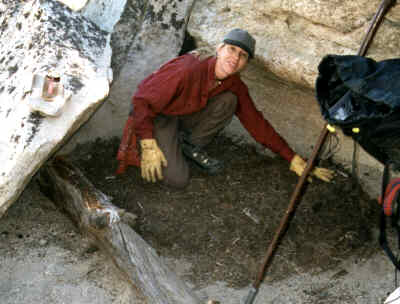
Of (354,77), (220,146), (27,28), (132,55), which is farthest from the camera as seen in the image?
(220,146)

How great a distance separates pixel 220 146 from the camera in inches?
161

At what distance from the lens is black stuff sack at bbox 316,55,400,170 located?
7.38 ft

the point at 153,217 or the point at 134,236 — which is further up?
the point at 134,236

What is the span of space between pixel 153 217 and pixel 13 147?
3.42 feet

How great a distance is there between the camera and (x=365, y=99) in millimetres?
2336

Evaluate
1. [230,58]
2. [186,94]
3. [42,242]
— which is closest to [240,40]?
[230,58]

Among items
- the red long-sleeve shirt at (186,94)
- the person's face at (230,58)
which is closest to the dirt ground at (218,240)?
the red long-sleeve shirt at (186,94)

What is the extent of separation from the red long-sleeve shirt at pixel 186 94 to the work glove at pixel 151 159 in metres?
0.06

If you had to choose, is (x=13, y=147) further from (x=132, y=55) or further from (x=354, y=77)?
(x=354, y=77)

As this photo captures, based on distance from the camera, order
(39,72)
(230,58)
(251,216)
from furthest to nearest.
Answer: (251,216) < (230,58) < (39,72)

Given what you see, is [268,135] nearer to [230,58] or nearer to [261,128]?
[261,128]

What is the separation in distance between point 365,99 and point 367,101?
13 millimetres

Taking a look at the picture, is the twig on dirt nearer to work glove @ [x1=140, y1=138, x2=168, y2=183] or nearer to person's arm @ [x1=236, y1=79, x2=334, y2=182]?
person's arm @ [x1=236, y1=79, x2=334, y2=182]

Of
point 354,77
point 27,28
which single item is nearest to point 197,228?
A: point 354,77
